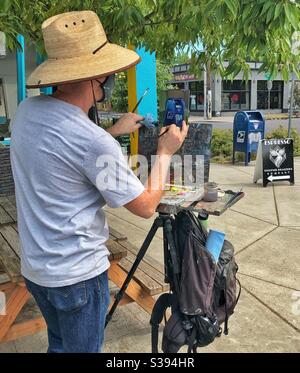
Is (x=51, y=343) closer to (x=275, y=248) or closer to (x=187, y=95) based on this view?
(x=187, y=95)

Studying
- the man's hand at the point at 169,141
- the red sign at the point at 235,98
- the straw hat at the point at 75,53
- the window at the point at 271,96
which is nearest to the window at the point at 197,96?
the red sign at the point at 235,98

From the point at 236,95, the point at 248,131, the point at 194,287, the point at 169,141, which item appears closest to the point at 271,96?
the point at 236,95

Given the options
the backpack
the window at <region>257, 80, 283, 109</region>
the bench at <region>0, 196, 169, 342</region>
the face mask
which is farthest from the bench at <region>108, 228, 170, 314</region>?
the window at <region>257, 80, 283, 109</region>

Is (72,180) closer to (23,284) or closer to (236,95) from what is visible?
(23,284)

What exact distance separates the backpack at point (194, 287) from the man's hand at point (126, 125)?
0.51 metres

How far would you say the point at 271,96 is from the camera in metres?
35.8

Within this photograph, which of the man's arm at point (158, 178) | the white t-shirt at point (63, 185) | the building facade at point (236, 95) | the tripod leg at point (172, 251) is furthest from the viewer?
the building facade at point (236, 95)

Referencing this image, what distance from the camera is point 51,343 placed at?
1.96 metres

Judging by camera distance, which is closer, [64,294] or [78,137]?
[78,137]

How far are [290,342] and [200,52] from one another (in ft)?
7.70

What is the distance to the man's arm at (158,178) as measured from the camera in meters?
1.61

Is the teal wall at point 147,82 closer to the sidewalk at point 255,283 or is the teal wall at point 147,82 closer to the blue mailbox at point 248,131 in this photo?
the sidewalk at point 255,283
